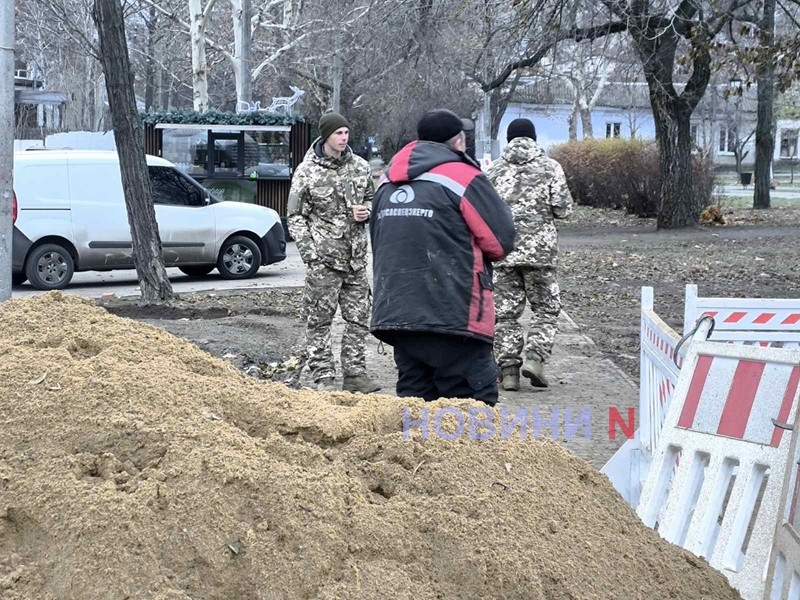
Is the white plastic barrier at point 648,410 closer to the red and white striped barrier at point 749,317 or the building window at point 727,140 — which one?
the red and white striped barrier at point 749,317

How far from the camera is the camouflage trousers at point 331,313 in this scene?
25.6 feet

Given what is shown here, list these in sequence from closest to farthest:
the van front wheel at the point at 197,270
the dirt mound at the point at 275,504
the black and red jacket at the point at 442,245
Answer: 1. the dirt mound at the point at 275,504
2. the black and red jacket at the point at 442,245
3. the van front wheel at the point at 197,270

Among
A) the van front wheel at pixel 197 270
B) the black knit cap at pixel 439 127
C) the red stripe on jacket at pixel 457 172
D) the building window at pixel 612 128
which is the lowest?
the van front wheel at pixel 197 270

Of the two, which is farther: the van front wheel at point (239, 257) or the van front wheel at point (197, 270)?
the van front wheel at point (197, 270)

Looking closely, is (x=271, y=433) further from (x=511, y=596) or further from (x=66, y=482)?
(x=511, y=596)

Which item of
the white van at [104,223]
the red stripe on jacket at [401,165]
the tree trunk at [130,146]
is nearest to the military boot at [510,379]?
the red stripe on jacket at [401,165]

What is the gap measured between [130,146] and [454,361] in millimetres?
8432

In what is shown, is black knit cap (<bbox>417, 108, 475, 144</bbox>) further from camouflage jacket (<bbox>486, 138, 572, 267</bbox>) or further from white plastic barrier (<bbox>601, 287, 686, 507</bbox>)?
camouflage jacket (<bbox>486, 138, 572, 267</bbox>)

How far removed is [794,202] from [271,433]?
39046mm

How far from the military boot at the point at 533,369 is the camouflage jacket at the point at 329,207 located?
147 cm

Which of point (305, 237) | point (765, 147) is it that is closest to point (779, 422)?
point (305, 237)

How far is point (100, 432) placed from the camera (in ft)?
11.1

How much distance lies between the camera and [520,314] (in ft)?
26.9

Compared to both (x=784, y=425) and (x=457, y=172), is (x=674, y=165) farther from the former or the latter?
(x=784, y=425)
